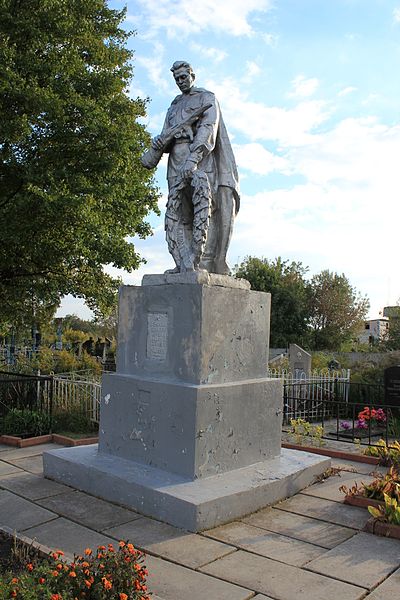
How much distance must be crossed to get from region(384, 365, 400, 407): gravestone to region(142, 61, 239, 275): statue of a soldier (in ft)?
26.6

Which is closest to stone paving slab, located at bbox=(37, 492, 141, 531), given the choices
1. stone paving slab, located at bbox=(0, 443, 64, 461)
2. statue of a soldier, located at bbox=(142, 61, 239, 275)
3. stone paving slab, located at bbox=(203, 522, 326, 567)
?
stone paving slab, located at bbox=(203, 522, 326, 567)

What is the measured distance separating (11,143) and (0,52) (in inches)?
83.5

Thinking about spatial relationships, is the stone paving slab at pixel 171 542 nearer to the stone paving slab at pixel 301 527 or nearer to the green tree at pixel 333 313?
the stone paving slab at pixel 301 527

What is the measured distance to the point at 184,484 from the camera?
5055 millimetres

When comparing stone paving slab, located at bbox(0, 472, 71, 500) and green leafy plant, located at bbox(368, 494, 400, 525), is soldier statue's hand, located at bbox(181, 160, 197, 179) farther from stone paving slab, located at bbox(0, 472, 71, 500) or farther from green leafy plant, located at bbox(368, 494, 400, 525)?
green leafy plant, located at bbox(368, 494, 400, 525)

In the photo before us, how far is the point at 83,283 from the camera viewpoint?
16109 millimetres

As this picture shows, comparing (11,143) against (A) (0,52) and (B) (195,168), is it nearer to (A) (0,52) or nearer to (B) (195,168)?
(A) (0,52)

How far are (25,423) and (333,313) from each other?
1608 inches

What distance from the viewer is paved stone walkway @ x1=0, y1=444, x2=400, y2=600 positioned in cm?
367

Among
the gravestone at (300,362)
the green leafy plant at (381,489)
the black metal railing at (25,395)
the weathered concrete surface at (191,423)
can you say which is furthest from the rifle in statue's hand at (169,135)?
the gravestone at (300,362)

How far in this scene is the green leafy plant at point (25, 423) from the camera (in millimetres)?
8836

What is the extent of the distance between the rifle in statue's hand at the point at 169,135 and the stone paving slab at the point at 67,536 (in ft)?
13.3

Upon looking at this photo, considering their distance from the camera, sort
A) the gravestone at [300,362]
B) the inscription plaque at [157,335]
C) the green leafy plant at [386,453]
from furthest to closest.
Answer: the gravestone at [300,362]
the green leafy plant at [386,453]
the inscription plaque at [157,335]

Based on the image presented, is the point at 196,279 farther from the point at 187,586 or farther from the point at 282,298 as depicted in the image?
the point at 282,298
